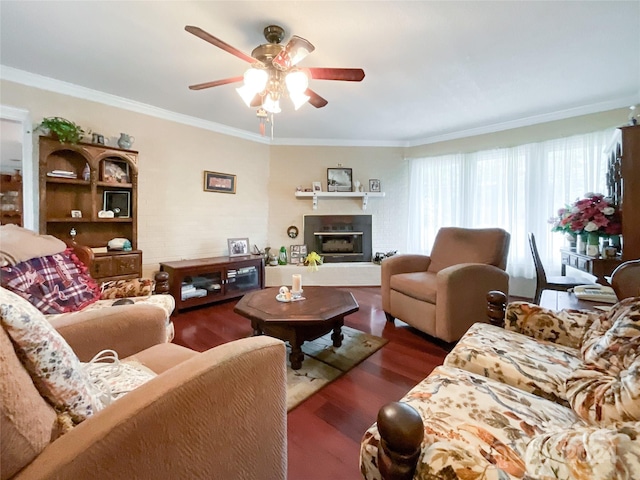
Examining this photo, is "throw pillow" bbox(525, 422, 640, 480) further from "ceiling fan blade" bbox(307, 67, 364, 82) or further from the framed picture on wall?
the framed picture on wall

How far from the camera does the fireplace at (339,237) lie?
447 cm

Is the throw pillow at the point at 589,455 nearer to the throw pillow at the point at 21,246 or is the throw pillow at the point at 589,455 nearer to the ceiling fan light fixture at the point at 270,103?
the ceiling fan light fixture at the point at 270,103

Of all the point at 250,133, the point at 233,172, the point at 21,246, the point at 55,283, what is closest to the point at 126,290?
the point at 55,283

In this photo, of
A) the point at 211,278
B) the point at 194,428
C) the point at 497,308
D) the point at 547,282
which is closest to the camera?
the point at 194,428

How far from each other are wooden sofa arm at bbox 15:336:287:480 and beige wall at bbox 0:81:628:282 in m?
2.98

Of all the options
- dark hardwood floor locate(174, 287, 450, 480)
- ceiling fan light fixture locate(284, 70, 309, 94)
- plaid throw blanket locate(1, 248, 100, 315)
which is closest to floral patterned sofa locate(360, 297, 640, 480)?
dark hardwood floor locate(174, 287, 450, 480)

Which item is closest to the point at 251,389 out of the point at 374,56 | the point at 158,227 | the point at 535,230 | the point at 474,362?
the point at 474,362

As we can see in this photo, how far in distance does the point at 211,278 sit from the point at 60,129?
197 cm

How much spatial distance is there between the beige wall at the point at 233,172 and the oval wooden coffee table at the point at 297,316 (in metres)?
1.81

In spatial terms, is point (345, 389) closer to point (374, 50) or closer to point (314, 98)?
point (314, 98)

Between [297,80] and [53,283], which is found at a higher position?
[297,80]

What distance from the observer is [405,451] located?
60 centimetres

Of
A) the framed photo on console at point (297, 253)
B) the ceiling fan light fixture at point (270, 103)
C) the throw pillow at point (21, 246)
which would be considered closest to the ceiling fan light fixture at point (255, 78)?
the ceiling fan light fixture at point (270, 103)

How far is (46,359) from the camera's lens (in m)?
0.61
